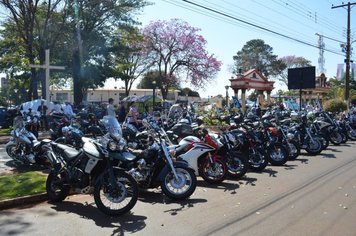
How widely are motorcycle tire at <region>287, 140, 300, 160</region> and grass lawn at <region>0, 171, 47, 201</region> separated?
7139 mm

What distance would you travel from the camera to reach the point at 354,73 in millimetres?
46781

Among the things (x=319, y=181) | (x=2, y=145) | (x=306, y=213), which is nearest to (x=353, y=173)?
(x=319, y=181)

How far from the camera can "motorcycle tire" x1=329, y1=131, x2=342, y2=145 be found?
15.6m

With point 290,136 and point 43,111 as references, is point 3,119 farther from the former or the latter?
point 290,136

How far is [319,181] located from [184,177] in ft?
11.2

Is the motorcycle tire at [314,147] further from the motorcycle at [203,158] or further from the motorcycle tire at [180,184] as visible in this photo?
the motorcycle tire at [180,184]

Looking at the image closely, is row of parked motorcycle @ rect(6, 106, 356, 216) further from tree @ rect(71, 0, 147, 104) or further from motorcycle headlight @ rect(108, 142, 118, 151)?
tree @ rect(71, 0, 147, 104)

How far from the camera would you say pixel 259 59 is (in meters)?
68.8

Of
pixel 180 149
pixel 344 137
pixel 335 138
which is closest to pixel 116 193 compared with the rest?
pixel 180 149

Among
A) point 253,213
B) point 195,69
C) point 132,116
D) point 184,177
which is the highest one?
point 195,69

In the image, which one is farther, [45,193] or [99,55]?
[99,55]

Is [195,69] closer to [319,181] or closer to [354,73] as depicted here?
[354,73]

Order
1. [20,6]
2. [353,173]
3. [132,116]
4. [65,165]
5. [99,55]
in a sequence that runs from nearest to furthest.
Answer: [65,165], [353,173], [132,116], [20,6], [99,55]

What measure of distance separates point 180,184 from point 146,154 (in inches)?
31.6
